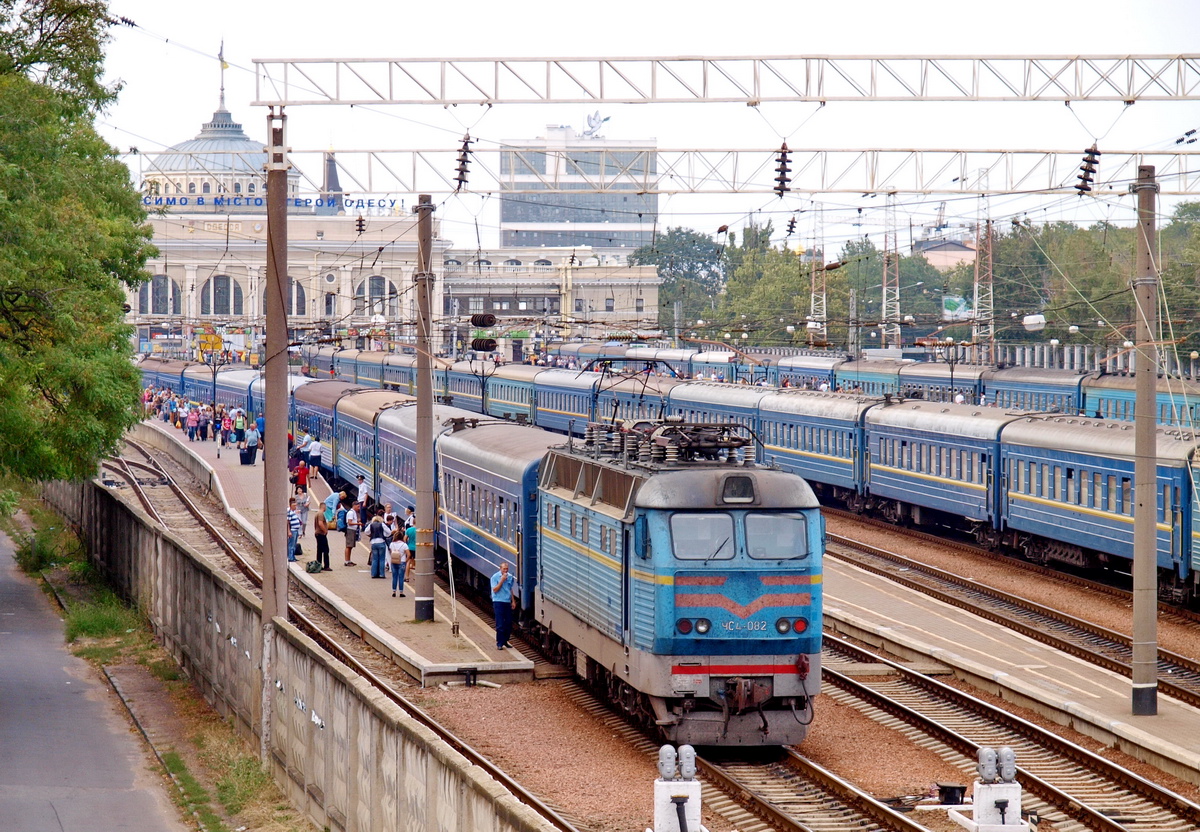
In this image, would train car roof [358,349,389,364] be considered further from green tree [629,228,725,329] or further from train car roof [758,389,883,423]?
green tree [629,228,725,329]

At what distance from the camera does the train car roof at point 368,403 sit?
132 ft

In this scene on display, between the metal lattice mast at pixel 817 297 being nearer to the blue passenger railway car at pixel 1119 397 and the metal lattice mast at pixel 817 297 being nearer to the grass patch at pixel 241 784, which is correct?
the blue passenger railway car at pixel 1119 397

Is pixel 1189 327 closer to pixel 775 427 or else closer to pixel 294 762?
pixel 775 427

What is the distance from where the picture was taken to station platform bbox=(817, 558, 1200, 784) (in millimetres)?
18078

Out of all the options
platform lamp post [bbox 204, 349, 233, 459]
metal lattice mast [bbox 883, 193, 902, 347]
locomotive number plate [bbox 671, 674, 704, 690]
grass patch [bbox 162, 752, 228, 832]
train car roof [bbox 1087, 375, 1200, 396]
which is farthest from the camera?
metal lattice mast [bbox 883, 193, 902, 347]

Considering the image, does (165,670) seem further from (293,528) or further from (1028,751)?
(1028,751)

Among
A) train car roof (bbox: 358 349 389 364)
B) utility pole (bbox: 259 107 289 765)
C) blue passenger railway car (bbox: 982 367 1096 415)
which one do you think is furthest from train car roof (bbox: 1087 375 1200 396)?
train car roof (bbox: 358 349 389 364)

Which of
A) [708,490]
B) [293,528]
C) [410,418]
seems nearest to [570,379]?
[410,418]

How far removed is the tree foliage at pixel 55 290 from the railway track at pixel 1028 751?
43.4 ft

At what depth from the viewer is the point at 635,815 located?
1485cm

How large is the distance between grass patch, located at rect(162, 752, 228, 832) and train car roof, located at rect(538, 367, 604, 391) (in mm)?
32614

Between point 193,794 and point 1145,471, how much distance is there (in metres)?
13.4

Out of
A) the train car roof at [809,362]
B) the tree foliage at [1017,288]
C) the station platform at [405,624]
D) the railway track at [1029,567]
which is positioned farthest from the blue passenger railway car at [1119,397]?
the station platform at [405,624]

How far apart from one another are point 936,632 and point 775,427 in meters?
20.6
